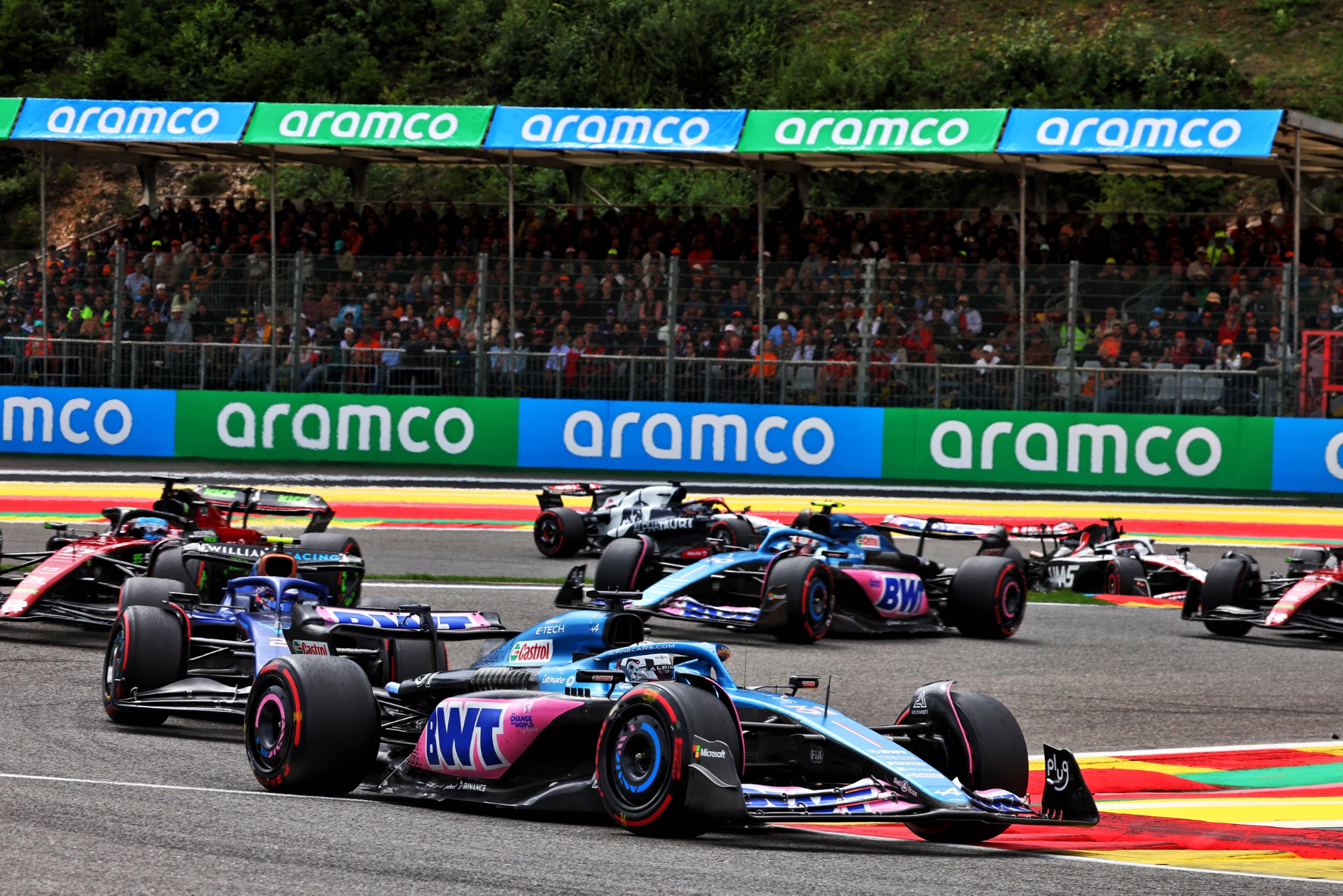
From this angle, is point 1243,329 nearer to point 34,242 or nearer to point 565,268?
point 565,268

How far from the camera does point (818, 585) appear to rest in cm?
1185

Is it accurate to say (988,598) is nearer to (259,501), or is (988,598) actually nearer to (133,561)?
(259,501)

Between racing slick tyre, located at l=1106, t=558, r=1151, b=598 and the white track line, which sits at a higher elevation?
racing slick tyre, located at l=1106, t=558, r=1151, b=598

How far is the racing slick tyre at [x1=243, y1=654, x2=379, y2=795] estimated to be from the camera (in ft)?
21.1

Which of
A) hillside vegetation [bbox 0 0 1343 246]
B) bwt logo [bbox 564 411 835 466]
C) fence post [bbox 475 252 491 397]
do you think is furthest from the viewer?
hillside vegetation [bbox 0 0 1343 246]

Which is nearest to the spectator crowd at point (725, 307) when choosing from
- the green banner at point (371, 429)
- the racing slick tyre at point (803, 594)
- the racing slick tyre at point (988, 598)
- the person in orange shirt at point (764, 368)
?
the person in orange shirt at point (764, 368)

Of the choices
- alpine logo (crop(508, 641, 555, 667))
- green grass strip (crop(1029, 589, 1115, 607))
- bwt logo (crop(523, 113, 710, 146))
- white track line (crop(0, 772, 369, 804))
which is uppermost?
bwt logo (crop(523, 113, 710, 146))

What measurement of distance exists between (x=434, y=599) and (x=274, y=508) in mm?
1471

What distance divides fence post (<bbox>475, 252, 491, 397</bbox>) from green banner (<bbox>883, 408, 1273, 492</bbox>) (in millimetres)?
5250

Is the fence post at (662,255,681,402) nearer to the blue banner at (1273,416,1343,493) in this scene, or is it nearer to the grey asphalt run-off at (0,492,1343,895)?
the blue banner at (1273,416,1343,493)

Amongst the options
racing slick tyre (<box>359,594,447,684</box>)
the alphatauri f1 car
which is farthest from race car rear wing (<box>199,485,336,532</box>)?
racing slick tyre (<box>359,594,447,684</box>)

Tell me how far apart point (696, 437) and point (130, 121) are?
10100 millimetres

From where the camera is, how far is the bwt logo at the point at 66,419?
2253cm

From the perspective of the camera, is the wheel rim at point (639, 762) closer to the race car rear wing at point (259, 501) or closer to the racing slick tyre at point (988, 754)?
the racing slick tyre at point (988, 754)
